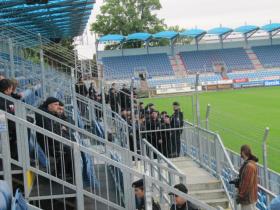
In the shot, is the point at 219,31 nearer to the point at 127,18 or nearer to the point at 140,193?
the point at 127,18

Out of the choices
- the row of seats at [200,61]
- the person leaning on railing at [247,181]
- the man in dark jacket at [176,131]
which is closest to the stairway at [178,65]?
the row of seats at [200,61]

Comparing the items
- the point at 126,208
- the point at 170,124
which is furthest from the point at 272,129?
the point at 126,208

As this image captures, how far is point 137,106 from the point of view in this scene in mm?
12320

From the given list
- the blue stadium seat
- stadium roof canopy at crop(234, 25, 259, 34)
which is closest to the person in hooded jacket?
stadium roof canopy at crop(234, 25, 259, 34)

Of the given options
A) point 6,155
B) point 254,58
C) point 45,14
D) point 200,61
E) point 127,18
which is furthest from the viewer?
point 127,18

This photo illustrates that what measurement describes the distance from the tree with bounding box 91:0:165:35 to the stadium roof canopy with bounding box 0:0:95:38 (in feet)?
121

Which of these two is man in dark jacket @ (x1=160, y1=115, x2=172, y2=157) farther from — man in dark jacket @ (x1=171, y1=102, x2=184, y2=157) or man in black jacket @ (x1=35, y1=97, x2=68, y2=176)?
man in black jacket @ (x1=35, y1=97, x2=68, y2=176)

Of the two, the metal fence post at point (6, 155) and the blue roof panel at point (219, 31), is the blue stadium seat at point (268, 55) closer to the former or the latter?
the blue roof panel at point (219, 31)

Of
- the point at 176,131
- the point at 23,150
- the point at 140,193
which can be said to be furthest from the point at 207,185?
the point at 23,150

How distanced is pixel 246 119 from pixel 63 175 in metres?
19.0

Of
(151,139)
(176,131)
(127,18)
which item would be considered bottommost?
(151,139)

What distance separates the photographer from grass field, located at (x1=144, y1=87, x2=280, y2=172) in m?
15.2

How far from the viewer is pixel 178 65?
55.2m

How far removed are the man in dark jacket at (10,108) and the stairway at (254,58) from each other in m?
50.0
